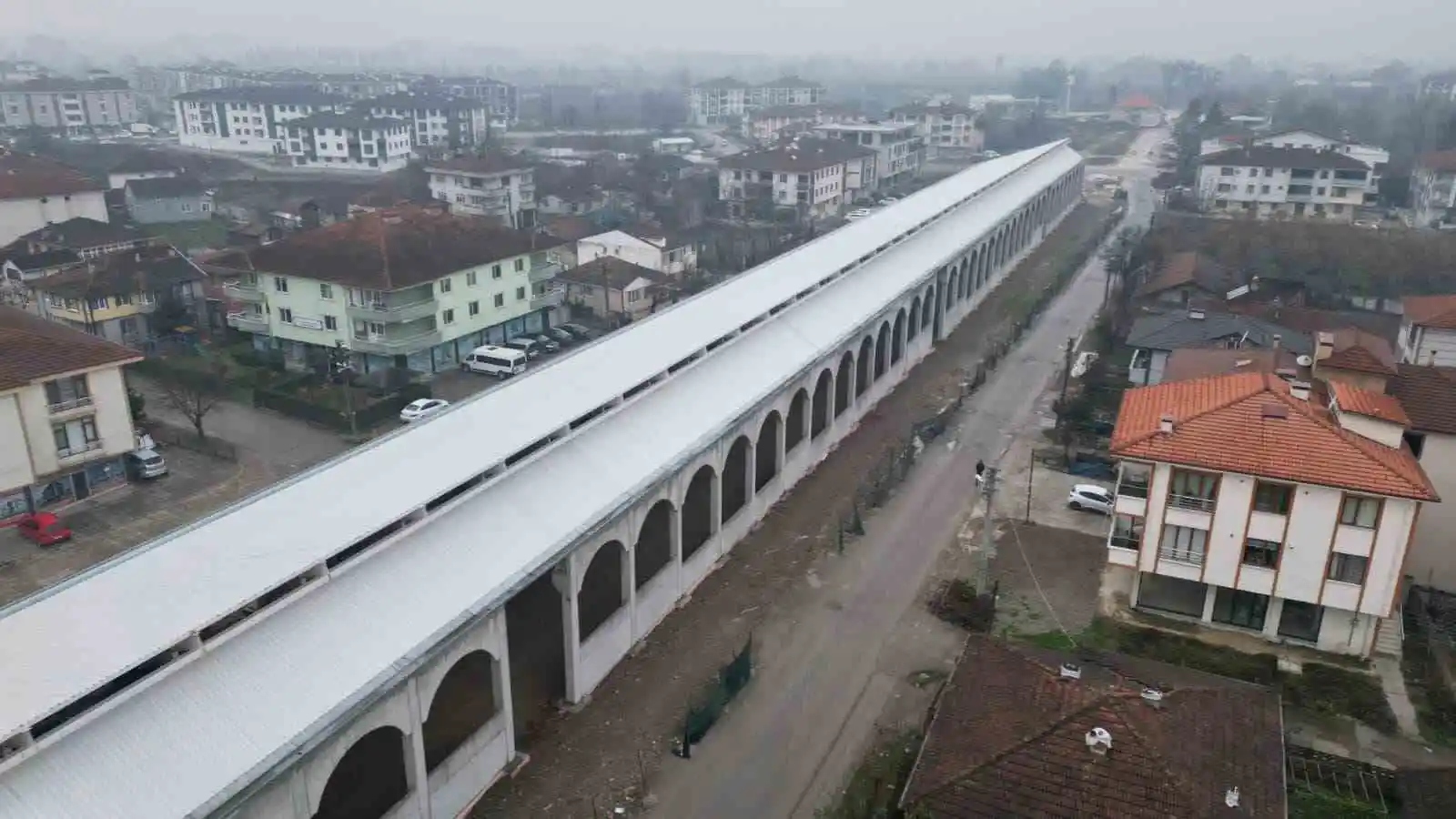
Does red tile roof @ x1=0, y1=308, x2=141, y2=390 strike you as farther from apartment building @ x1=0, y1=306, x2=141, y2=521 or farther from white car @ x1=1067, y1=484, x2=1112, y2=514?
white car @ x1=1067, y1=484, x2=1112, y2=514

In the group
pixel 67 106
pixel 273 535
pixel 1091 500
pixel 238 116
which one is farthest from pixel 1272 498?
pixel 67 106

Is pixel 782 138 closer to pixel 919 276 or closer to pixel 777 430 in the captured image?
pixel 919 276

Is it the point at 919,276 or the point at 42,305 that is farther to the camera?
the point at 42,305

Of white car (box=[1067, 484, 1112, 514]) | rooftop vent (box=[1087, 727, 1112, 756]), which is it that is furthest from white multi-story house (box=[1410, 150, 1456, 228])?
rooftop vent (box=[1087, 727, 1112, 756])

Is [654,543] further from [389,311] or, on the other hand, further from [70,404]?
[389,311]

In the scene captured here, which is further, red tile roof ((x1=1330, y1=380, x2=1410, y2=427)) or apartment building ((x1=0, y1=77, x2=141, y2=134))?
apartment building ((x1=0, y1=77, x2=141, y2=134))

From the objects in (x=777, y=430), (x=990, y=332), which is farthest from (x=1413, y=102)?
(x=777, y=430)

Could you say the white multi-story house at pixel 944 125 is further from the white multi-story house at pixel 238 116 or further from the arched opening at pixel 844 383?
the arched opening at pixel 844 383
